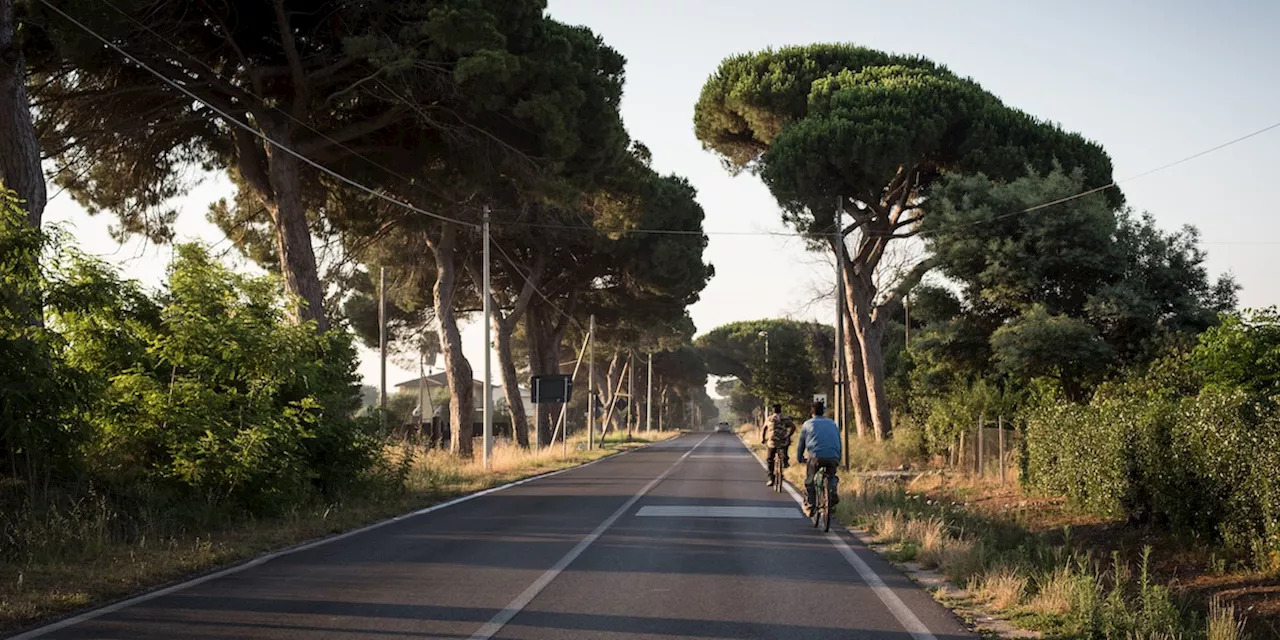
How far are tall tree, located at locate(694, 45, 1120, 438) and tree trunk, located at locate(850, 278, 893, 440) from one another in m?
0.05

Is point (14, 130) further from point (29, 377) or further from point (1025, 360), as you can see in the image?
point (1025, 360)

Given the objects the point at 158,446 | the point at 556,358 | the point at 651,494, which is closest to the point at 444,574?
the point at 158,446

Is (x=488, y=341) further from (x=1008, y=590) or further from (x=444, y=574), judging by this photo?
(x=1008, y=590)

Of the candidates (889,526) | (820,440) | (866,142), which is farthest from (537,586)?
(866,142)

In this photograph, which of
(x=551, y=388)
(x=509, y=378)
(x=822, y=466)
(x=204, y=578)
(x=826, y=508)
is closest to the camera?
(x=204, y=578)

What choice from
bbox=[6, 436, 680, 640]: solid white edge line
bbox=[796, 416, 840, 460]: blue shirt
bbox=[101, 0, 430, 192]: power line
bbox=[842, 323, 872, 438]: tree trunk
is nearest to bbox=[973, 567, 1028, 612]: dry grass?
bbox=[796, 416, 840, 460]: blue shirt

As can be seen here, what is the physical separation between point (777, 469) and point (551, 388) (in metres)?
19.7

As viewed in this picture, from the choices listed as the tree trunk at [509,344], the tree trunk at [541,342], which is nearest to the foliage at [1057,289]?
the tree trunk at [509,344]

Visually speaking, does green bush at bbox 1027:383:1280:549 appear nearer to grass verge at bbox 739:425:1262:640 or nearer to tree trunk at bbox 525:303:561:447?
grass verge at bbox 739:425:1262:640

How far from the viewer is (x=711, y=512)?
18.7 m

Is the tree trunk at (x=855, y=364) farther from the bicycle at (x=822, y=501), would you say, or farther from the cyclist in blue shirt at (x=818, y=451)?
the bicycle at (x=822, y=501)

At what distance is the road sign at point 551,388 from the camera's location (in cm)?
4256

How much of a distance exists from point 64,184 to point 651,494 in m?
15.1

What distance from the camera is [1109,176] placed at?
118 feet
